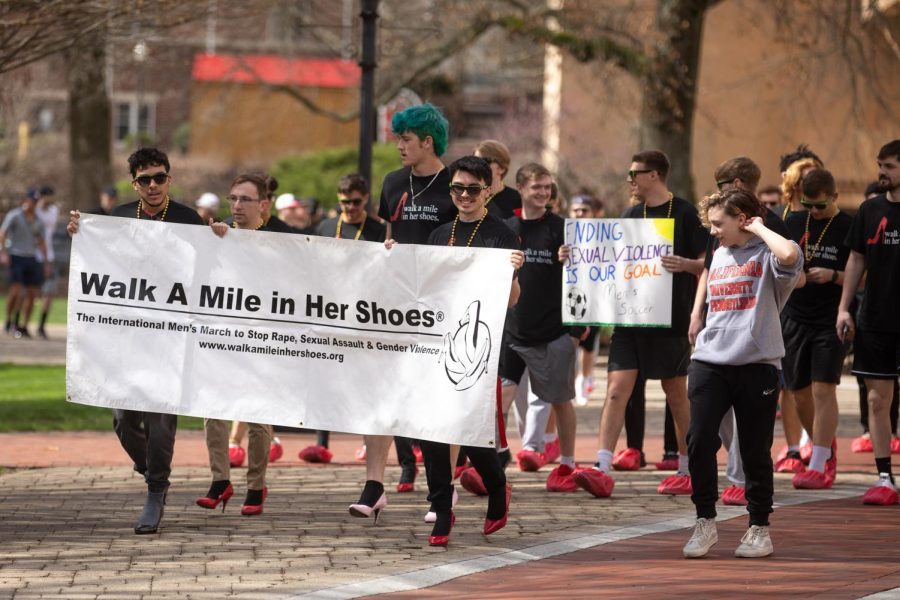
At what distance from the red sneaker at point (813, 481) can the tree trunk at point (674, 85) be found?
A: 10.1 m

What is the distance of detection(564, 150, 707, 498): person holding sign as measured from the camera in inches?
392

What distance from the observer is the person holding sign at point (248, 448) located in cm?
891

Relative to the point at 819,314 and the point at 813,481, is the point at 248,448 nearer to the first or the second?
the point at 813,481

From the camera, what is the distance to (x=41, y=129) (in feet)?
156

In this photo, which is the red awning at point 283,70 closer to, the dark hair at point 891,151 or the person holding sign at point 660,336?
the person holding sign at point 660,336

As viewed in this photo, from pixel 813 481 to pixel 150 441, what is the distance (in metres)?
4.46

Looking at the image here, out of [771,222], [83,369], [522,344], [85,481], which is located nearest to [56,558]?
[83,369]

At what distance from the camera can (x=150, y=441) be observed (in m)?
8.58

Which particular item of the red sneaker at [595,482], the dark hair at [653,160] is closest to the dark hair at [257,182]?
the dark hair at [653,160]

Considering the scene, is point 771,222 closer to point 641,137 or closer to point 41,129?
point 641,137

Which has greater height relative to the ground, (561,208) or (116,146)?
(116,146)

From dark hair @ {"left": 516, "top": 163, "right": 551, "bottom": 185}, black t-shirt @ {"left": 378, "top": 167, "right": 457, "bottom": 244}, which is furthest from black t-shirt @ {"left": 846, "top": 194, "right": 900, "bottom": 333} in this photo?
black t-shirt @ {"left": 378, "top": 167, "right": 457, "bottom": 244}

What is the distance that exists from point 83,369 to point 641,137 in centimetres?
1250

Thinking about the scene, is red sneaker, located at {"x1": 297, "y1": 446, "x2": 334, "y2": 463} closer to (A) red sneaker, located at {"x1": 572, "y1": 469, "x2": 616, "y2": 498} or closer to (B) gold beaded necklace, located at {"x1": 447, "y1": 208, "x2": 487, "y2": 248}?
(A) red sneaker, located at {"x1": 572, "y1": 469, "x2": 616, "y2": 498}
